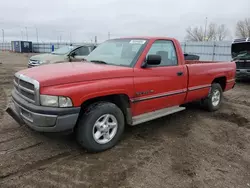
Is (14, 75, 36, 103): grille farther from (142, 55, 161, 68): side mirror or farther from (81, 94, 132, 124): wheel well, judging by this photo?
(142, 55, 161, 68): side mirror

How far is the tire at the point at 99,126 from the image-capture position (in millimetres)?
3343

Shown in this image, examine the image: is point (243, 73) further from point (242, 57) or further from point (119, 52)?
point (119, 52)

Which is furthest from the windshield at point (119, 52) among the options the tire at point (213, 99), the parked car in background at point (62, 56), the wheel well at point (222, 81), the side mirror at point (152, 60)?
the parked car in background at point (62, 56)

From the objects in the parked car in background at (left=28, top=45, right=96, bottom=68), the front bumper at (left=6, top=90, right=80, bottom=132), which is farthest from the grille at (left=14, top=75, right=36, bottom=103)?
the parked car in background at (left=28, top=45, right=96, bottom=68)

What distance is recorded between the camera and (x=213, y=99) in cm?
595

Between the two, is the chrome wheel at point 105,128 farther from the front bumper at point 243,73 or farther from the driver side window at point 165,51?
the front bumper at point 243,73

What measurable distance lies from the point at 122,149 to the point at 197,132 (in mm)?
1719

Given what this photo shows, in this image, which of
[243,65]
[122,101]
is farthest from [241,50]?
[122,101]

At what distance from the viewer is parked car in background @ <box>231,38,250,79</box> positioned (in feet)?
34.7

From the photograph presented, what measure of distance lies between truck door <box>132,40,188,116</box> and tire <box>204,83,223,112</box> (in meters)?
1.23

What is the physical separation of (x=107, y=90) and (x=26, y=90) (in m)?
1.18

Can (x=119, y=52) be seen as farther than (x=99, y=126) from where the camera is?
Yes

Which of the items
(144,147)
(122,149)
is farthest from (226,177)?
(122,149)

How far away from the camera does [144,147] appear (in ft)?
12.6
